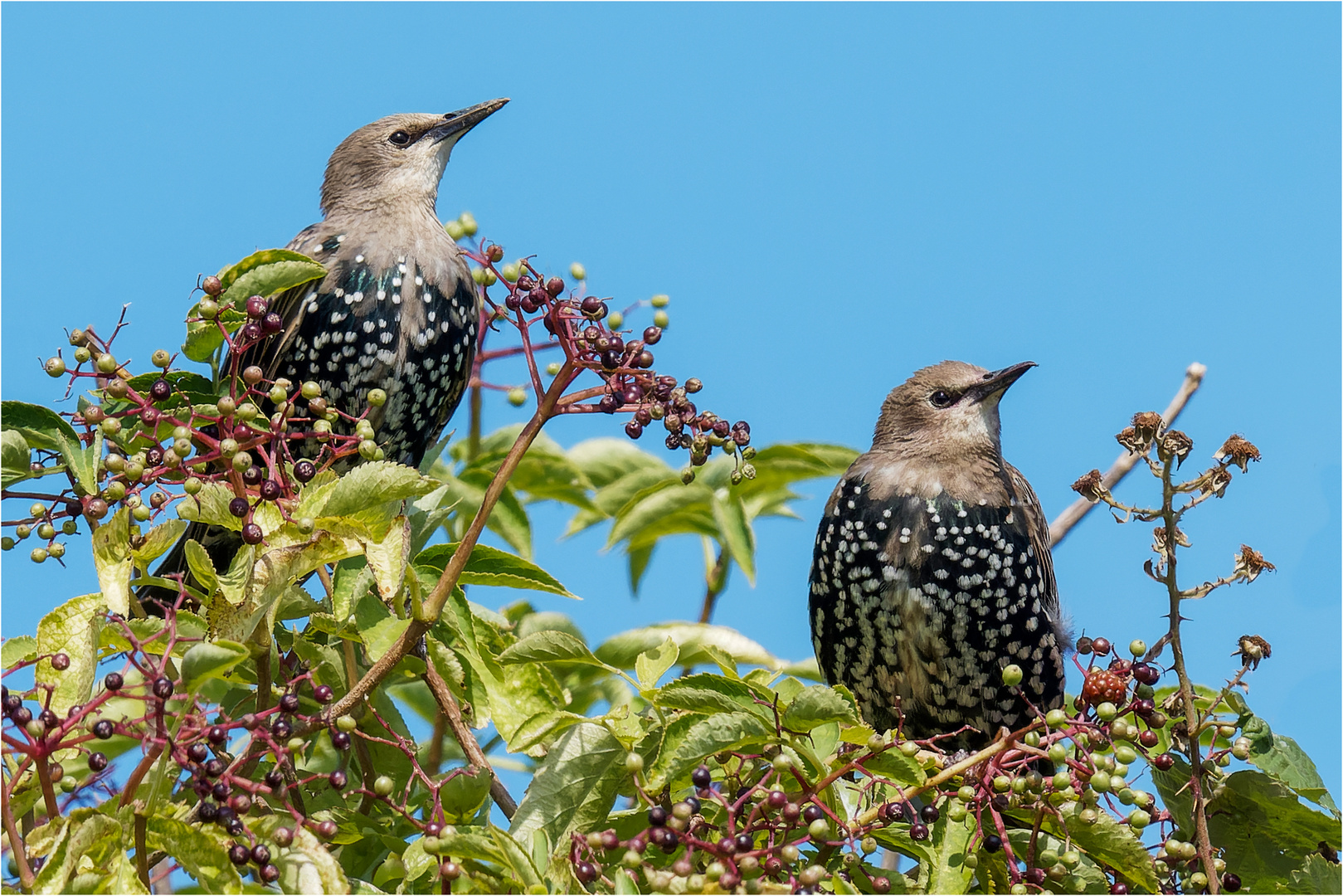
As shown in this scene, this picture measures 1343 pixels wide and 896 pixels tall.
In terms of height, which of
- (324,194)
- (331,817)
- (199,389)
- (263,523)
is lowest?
(331,817)

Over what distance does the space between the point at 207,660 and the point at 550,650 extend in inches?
30.8

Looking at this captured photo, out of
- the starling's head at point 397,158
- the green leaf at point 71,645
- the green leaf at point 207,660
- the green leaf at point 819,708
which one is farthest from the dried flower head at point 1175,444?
the starling's head at point 397,158

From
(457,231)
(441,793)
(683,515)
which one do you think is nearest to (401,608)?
(441,793)

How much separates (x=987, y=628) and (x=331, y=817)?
267cm

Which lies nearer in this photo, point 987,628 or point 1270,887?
point 1270,887

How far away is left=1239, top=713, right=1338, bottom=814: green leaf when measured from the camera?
10.9 feet

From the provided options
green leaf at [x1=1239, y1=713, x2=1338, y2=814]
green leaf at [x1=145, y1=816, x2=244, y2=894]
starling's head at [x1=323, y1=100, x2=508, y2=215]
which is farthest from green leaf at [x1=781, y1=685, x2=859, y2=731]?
starling's head at [x1=323, y1=100, x2=508, y2=215]

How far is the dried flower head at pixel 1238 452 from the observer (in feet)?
10.1

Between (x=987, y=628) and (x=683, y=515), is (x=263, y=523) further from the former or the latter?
(x=987, y=628)

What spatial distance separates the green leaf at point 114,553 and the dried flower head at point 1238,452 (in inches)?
86.3

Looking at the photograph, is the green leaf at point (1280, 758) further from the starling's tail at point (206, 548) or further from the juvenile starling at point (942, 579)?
the starling's tail at point (206, 548)

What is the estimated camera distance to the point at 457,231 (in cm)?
414

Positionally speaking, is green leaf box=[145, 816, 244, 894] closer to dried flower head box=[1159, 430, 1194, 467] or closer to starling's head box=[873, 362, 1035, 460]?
dried flower head box=[1159, 430, 1194, 467]

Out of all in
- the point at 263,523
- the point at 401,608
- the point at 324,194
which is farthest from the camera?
the point at 324,194
